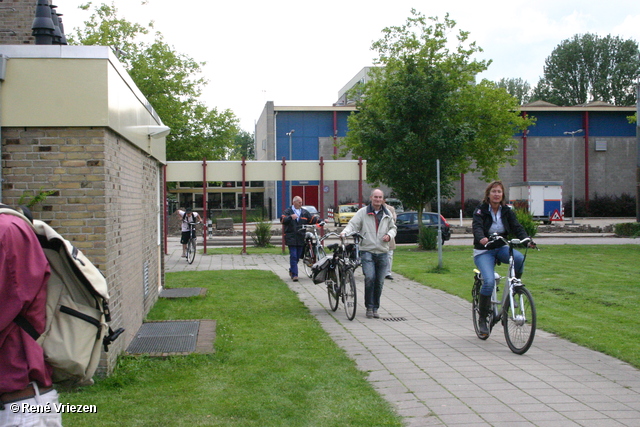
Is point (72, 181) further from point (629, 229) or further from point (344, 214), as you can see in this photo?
point (344, 214)

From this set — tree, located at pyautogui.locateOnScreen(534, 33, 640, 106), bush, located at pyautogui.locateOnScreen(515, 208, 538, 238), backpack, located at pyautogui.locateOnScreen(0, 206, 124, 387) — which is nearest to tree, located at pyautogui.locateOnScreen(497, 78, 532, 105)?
tree, located at pyautogui.locateOnScreen(534, 33, 640, 106)

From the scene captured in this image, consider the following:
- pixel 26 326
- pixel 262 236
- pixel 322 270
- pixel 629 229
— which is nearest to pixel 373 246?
pixel 322 270

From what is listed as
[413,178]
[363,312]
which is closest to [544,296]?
[363,312]

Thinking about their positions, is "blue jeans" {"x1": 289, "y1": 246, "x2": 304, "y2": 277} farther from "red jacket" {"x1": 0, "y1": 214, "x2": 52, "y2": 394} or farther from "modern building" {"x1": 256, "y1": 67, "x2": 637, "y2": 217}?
"modern building" {"x1": 256, "y1": 67, "x2": 637, "y2": 217}

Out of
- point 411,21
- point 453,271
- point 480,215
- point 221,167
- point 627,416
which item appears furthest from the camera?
point 411,21

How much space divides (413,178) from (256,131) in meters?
54.7

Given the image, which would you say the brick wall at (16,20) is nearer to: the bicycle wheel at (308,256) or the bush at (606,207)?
the bicycle wheel at (308,256)

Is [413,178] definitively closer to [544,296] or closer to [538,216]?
[544,296]

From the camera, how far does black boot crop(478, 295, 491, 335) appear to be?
7375mm

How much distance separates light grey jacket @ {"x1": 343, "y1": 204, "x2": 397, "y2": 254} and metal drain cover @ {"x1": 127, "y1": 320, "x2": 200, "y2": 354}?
8.35 feet

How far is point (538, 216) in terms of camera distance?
44.8 m

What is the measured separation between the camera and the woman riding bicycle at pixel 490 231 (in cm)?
730

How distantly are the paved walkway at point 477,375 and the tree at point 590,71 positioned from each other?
8382 cm

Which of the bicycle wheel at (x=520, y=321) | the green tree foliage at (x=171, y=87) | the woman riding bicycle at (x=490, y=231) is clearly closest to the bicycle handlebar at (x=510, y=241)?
the woman riding bicycle at (x=490, y=231)
